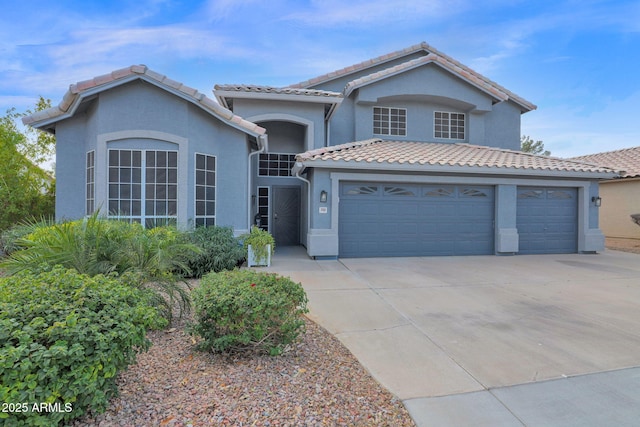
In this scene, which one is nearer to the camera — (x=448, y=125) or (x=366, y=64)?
(x=366, y=64)

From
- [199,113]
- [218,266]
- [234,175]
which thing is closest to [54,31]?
[199,113]

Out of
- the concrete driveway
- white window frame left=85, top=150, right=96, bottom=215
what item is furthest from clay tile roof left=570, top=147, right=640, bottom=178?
white window frame left=85, top=150, right=96, bottom=215

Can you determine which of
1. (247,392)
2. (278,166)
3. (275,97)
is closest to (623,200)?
(278,166)

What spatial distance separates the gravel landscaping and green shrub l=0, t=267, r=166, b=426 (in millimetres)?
393

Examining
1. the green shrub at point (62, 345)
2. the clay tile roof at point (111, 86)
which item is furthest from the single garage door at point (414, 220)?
the green shrub at point (62, 345)

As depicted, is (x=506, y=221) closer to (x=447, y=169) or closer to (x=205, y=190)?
(x=447, y=169)

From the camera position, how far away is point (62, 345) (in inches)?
86.9

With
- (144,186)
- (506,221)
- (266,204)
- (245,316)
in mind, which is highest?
(144,186)

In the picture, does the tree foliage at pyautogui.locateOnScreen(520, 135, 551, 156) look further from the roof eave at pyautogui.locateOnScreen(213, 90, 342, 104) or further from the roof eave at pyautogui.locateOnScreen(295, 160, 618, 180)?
the roof eave at pyautogui.locateOnScreen(213, 90, 342, 104)

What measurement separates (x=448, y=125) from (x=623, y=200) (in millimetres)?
10988

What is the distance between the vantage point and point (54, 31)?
31.9 ft

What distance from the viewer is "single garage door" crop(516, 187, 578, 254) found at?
40.7 ft

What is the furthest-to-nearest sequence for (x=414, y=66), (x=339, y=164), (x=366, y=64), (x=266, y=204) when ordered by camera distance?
(x=366, y=64), (x=266, y=204), (x=414, y=66), (x=339, y=164)

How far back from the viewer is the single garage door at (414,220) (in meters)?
11.2
